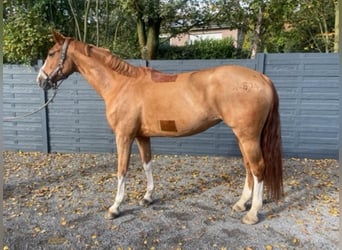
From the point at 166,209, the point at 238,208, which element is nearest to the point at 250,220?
the point at 238,208

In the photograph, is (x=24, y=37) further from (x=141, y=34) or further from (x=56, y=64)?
(x=141, y=34)

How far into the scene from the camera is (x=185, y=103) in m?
2.49

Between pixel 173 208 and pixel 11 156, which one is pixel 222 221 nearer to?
pixel 173 208

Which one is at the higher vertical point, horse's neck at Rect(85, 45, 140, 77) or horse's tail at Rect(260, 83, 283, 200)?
horse's neck at Rect(85, 45, 140, 77)

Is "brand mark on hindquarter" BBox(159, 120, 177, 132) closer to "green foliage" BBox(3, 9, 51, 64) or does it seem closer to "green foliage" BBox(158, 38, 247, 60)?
"green foliage" BBox(3, 9, 51, 64)

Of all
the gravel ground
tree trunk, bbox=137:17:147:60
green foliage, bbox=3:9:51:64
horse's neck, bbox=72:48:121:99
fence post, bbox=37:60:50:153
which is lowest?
the gravel ground

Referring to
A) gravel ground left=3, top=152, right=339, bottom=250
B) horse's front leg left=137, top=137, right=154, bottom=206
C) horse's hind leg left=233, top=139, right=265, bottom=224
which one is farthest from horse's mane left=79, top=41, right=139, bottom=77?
gravel ground left=3, top=152, right=339, bottom=250

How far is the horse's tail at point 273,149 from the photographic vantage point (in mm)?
2492

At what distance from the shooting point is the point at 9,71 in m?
4.80

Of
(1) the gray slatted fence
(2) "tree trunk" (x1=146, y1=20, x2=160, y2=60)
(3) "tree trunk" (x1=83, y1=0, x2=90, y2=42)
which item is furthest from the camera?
(2) "tree trunk" (x1=146, y1=20, x2=160, y2=60)

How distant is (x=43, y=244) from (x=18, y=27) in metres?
3.52

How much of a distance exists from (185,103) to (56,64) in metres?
1.22

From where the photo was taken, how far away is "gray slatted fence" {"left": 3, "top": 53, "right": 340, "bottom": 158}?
4.32 metres

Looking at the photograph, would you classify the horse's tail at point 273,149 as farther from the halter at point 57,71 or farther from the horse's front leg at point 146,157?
the halter at point 57,71
